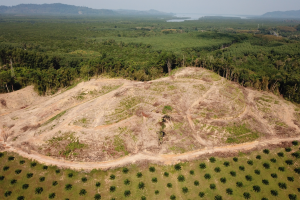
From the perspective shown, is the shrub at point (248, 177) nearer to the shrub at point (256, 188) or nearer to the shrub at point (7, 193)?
the shrub at point (256, 188)

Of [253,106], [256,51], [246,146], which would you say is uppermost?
[256,51]

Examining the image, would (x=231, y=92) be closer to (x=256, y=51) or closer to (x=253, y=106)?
(x=253, y=106)

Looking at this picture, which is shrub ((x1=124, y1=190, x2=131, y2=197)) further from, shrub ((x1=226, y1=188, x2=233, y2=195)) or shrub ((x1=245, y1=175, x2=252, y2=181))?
shrub ((x1=245, y1=175, x2=252, y2=181))

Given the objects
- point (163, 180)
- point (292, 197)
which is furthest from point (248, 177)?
point (163, 180)

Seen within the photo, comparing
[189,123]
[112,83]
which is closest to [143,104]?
[189,123]

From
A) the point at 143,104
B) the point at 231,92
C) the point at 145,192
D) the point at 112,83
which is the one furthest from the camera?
the point at 112,83

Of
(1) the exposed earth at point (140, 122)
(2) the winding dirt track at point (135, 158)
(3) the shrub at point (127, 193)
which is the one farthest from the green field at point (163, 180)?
(1) the exposed earth at point (140, 122)

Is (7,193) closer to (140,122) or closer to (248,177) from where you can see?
(140,122)
